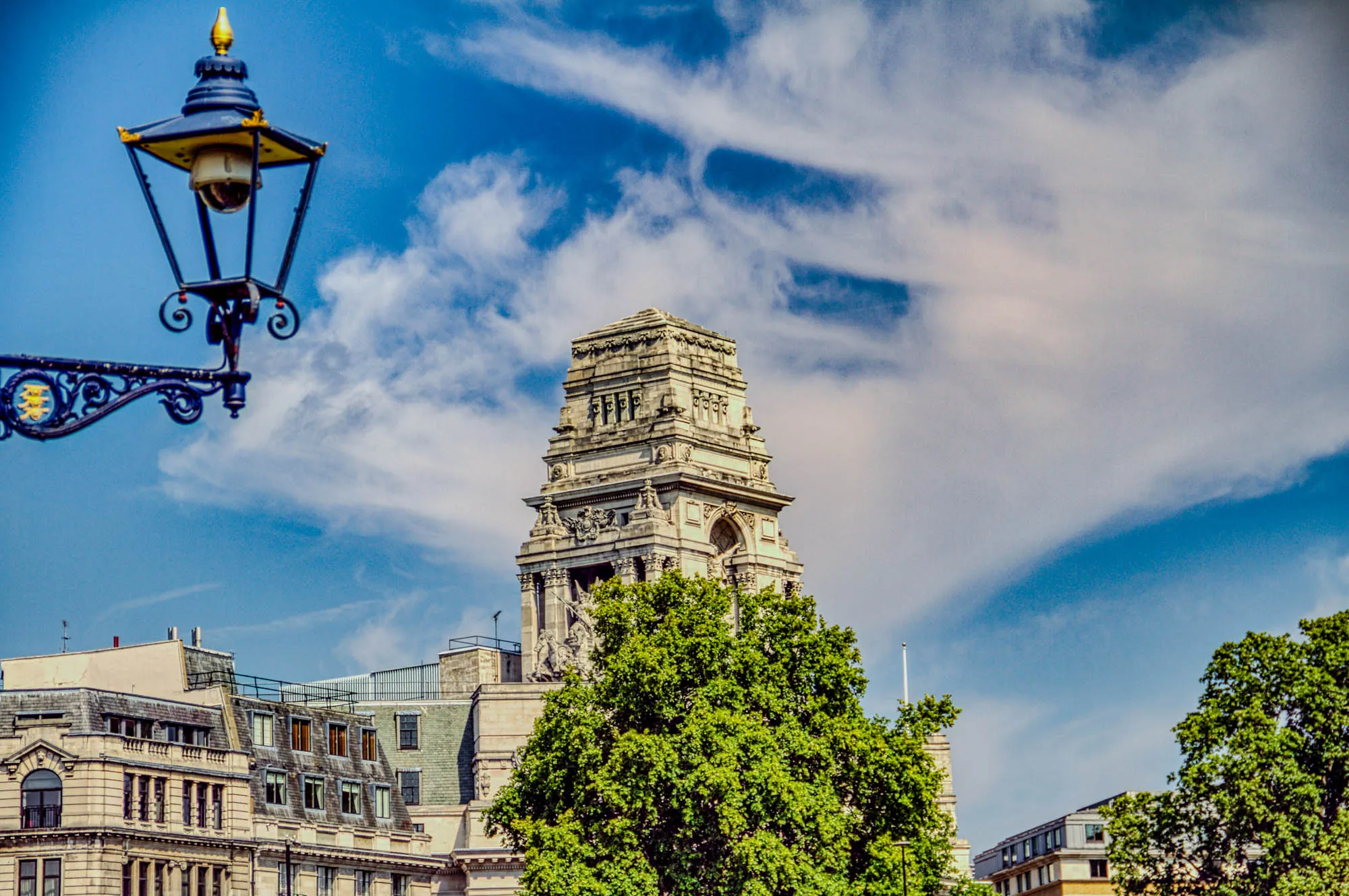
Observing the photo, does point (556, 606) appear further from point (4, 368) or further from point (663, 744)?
point (4, 368)

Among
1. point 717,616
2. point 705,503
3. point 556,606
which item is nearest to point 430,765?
point 556,606

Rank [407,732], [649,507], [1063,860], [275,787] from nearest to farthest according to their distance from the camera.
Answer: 1. [275,787]
2. [407,732]
3. [649,507]
4. [1063,860]

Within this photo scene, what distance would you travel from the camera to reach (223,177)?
24266mm

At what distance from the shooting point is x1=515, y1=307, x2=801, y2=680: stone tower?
148250 millimetres

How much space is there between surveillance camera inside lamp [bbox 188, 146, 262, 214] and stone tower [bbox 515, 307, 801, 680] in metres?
121

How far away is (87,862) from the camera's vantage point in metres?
106

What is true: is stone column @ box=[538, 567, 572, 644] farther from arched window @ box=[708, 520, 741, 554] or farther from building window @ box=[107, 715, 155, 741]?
building window @ box=[107, 715, 155, 741]

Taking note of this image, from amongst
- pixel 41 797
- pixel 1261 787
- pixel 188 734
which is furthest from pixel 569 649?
pixel 1261 787

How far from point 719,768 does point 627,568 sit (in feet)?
149

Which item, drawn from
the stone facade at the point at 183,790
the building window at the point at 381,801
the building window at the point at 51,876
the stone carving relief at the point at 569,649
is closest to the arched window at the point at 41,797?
the stone facade at the point at 183,790

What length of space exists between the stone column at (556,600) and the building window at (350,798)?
22.0 meters

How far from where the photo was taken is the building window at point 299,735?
4953 inches

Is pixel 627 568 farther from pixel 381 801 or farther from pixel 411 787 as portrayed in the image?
pixel 381 801

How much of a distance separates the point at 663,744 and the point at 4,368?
7973 cm
